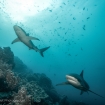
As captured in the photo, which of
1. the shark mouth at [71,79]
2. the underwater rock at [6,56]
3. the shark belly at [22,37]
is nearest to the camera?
the shark mouth at [71,79]

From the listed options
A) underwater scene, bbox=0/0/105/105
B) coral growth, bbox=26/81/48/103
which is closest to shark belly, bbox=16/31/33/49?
underwater scene, bbox=0/0/105/105

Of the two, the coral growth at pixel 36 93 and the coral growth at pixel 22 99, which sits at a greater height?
the coral growth at pixel 36 93

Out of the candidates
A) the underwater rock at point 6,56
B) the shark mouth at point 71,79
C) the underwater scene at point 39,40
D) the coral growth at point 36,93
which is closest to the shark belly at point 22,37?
the underwater scene at point 39,40

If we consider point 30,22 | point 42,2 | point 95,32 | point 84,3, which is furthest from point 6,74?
point 95,32

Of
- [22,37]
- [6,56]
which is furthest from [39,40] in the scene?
[6,56]

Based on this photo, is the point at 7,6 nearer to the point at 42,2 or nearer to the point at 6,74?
the point at 42,2

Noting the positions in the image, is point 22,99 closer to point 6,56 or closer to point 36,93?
point 36,93

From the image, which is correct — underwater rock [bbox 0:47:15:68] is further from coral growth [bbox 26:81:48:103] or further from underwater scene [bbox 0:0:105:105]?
coral growth [bbox 26:81:48:103]

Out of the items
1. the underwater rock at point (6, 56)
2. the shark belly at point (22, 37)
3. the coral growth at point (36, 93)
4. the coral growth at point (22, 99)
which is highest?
the underwater rock at point (6, 56)

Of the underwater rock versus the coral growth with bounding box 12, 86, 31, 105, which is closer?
the coral growth with bounding box 12, 86, 31, 105

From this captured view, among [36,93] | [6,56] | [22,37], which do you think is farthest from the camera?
[6,56]

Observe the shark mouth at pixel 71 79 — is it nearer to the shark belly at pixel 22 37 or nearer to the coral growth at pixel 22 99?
the coral growth at pixel 22 99

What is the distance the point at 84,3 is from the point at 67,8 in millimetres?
4909

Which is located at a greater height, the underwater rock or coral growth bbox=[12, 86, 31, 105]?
the underwater rock
